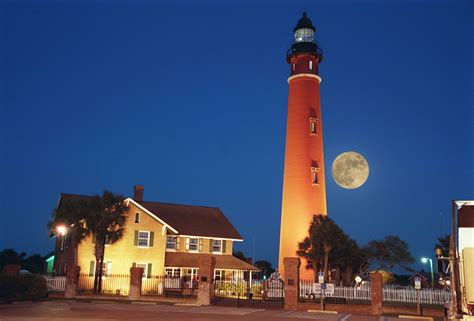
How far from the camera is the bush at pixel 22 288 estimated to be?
27.7 m

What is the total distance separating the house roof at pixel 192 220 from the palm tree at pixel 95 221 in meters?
6.50

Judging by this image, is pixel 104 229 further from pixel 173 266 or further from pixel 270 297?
pixel 270 297

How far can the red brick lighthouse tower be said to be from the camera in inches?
1826

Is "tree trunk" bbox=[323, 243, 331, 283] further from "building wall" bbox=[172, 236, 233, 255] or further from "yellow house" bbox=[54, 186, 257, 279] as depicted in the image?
"building wall" bbox=[172, 236, 233, 255]

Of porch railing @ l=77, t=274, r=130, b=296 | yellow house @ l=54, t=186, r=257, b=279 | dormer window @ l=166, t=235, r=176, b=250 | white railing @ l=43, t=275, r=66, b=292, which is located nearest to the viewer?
white railing @ l=43, t=275, r=66, b=292

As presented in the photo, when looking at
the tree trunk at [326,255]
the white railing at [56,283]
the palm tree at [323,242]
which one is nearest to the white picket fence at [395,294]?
the tree trunk at [326,255]

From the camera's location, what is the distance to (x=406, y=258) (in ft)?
200

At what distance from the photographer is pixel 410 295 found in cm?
2953

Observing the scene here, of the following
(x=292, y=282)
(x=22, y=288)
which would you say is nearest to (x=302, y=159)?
(x=292, y=282)

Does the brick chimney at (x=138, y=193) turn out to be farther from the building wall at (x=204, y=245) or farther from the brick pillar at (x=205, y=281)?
the brick pillar at (x=205, y=281)

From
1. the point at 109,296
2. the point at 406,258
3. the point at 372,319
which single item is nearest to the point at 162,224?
the point at 109,296

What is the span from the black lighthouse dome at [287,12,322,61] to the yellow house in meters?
18.8

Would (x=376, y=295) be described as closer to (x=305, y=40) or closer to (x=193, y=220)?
(x=193, y=220)

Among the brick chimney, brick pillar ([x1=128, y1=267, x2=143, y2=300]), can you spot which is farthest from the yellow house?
brick pillar ([x1=128, y1=267, x2=143, y2=300])
